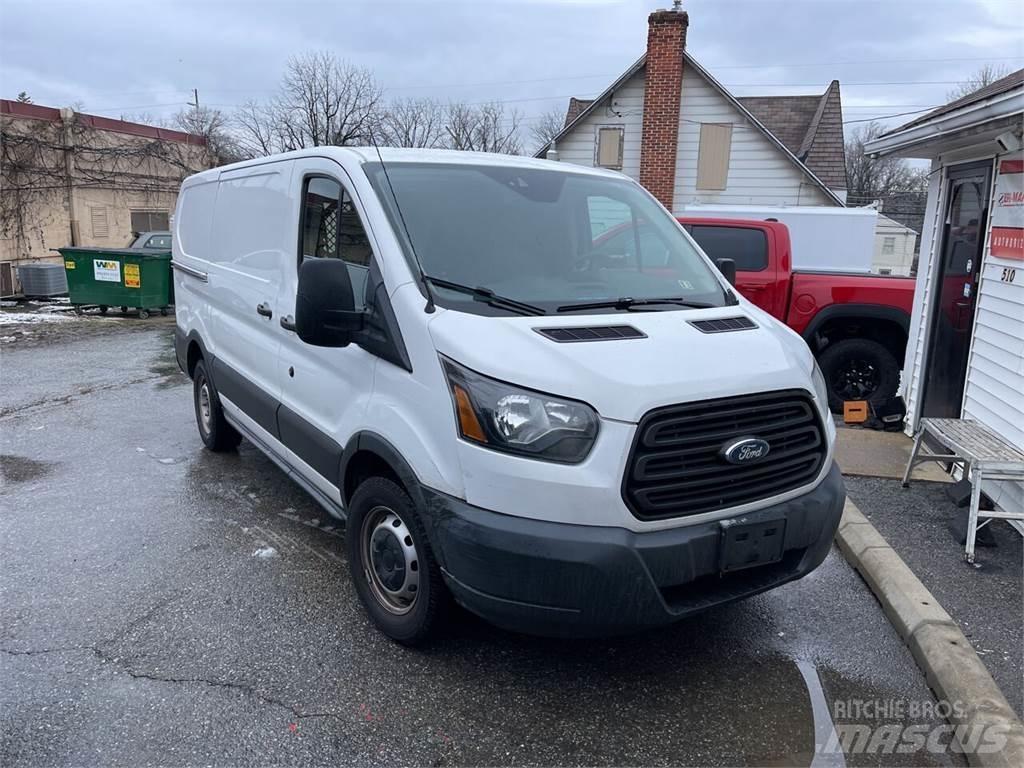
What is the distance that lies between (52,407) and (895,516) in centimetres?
784

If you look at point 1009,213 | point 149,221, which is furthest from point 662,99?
point 149,221

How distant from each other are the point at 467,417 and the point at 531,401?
25cm

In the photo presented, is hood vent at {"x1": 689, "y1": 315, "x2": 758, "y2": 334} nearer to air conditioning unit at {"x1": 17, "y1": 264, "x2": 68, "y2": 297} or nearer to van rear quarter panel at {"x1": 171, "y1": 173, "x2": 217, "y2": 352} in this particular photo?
van rear quarter panel at {"x1": 171, "y1": 173, "x2": 217, "y2": 352}

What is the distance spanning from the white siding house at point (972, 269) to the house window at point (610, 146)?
38.8 ft

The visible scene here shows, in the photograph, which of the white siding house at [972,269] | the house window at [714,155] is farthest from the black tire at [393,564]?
the house window at [714,155]

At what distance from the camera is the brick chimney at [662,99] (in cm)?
1655

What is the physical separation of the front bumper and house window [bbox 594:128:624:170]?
16.4 m

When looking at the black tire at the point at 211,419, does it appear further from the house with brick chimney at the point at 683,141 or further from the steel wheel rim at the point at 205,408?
the house with brick chimney at the point at 683,141

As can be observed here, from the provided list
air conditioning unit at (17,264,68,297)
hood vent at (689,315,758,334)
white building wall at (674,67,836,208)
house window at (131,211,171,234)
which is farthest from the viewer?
house window at (131,211,171,234)

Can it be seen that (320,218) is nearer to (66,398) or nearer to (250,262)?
(250,262)

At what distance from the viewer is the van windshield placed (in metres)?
3.19

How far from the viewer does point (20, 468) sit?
18.7ft

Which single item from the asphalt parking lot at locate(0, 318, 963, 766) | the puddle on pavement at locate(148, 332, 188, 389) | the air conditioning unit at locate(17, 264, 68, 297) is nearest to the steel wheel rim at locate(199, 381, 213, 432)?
the asphalt parking lot at locate(0, 318, 963, 766)

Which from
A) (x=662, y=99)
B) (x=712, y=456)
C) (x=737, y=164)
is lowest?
(x=712, y=456)
